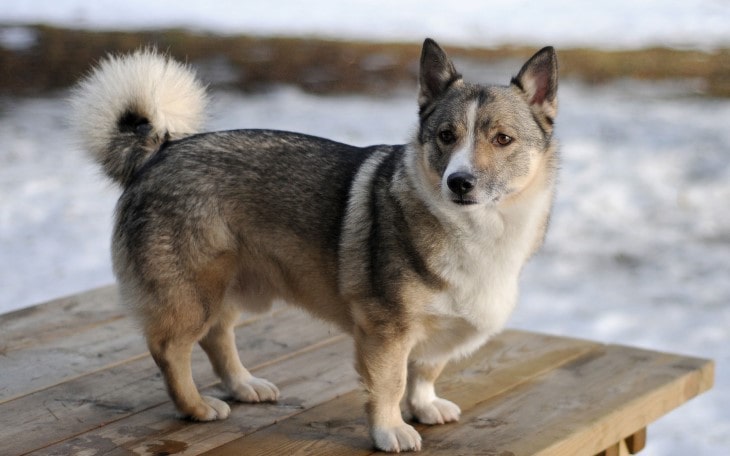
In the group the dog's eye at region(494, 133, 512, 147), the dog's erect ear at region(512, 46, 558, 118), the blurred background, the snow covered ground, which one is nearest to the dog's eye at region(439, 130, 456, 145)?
the dog's eye at region(494, 133, 512, 147)

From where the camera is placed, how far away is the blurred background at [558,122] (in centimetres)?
521

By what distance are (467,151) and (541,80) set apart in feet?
1.19

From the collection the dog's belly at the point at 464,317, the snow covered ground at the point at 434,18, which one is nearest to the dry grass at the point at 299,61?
the snow covered ground at the point at 434,18

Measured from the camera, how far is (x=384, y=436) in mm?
2674

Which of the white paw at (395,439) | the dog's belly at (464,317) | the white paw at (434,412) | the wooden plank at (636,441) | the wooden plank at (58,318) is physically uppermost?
the dog's belly at (464,317)

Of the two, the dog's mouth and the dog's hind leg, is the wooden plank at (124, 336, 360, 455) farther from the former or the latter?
the dog's mouth

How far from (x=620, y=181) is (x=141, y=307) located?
449 centimetres

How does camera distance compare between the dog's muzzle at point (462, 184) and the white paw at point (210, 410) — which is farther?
the white paw at point (210, 410)

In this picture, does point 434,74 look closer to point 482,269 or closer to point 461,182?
point 461,182

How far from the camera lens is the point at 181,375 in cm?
284

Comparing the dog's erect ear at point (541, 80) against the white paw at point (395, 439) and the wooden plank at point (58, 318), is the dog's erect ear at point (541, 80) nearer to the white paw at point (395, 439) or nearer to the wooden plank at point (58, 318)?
the white paw at point (395, 439)

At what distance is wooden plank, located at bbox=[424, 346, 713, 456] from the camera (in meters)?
2.80

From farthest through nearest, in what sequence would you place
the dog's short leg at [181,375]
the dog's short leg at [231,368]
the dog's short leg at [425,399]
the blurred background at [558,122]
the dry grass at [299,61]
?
the dry grass at [299,61] → the blurred background at [558,122] → the dog's short leg at [231,368] → the dog's short leg at [425,399] → the dog's short leg at [181,375]

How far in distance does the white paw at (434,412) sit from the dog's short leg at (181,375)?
568mm
